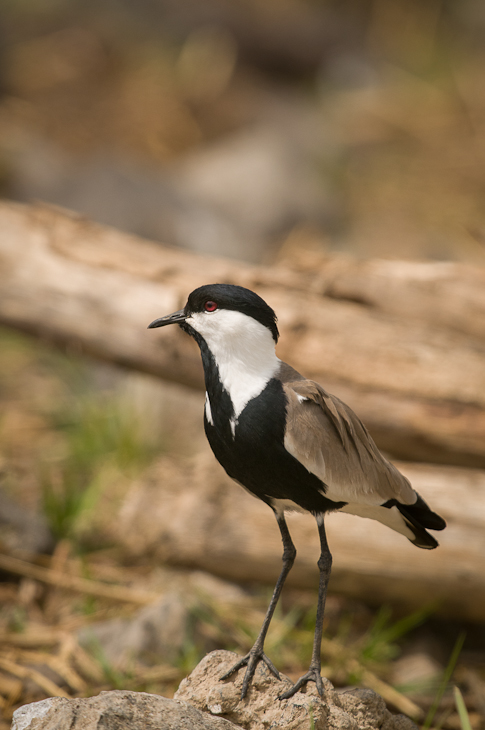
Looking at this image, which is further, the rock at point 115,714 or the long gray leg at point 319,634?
the long gray leg at point 319,634

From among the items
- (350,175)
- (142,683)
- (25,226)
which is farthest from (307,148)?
(142,683)

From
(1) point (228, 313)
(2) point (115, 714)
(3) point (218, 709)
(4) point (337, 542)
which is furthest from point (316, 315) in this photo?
(2) point (115, 714)

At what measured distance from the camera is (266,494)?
6.57ft

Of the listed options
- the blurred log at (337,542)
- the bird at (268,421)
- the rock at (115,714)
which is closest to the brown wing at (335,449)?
the bird at (268,421)

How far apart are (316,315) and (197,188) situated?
4.47 meters

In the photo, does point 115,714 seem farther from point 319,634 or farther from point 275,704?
point 319,634

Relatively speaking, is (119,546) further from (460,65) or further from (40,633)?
(460,65)

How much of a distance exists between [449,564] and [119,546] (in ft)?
5.97

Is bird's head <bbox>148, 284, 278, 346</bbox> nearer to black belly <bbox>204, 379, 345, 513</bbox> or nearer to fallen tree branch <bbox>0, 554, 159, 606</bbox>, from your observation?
black belly <bbox>204, 379, 345, 513</bbox>

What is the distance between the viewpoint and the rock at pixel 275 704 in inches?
78.7

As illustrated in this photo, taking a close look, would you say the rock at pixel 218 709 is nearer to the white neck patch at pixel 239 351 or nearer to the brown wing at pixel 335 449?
the brown wing at pixel 335 449

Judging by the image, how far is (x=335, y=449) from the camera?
6.36ft

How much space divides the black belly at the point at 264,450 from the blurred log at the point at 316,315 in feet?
4.81

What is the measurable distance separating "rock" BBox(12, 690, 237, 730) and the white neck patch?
34.0 inches
